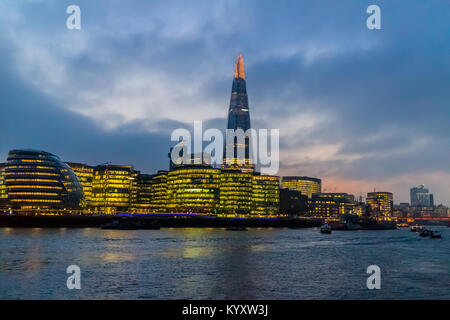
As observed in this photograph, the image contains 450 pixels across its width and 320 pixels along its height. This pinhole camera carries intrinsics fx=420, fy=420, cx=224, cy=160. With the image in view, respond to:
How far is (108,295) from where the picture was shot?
124 feet


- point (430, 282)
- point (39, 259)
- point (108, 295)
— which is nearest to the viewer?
point (108, 295)

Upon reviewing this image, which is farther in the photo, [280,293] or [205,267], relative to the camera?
[205,267]

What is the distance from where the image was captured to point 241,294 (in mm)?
38562

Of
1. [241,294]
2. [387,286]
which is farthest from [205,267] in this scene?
[387,286]

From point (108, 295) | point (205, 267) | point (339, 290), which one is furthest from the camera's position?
point (205, 267)
